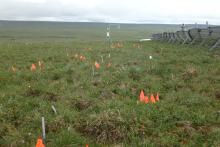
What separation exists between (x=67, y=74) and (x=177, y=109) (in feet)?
17.5

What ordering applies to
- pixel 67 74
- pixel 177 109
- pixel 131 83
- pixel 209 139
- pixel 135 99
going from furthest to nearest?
pixel 67 74, pixel 131 83, pixel 135 99, pixel 177 109, pixel 209 139

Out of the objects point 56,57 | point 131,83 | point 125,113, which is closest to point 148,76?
point 131,83

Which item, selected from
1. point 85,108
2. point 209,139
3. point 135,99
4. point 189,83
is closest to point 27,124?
point 85,108

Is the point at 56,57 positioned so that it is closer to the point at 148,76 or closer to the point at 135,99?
the point at 148,76

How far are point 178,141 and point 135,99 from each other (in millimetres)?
2413

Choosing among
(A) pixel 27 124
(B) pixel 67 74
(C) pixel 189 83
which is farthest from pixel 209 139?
(B) pixel 67 74

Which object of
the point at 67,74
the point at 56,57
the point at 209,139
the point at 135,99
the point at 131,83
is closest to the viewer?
the point at 209,139

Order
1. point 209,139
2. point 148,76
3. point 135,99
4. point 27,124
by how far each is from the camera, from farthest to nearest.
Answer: point 148,76 → point 135,99 → point 27,124 → point 209,139

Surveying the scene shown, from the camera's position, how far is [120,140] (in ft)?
19.8

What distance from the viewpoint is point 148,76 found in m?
10.9

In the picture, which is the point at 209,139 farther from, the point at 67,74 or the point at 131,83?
the point at 67,74

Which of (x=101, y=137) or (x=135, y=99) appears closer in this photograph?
(x=101, y=137)

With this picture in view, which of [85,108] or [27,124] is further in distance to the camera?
[85,108]

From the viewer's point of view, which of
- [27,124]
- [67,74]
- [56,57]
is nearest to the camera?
[27,124]
